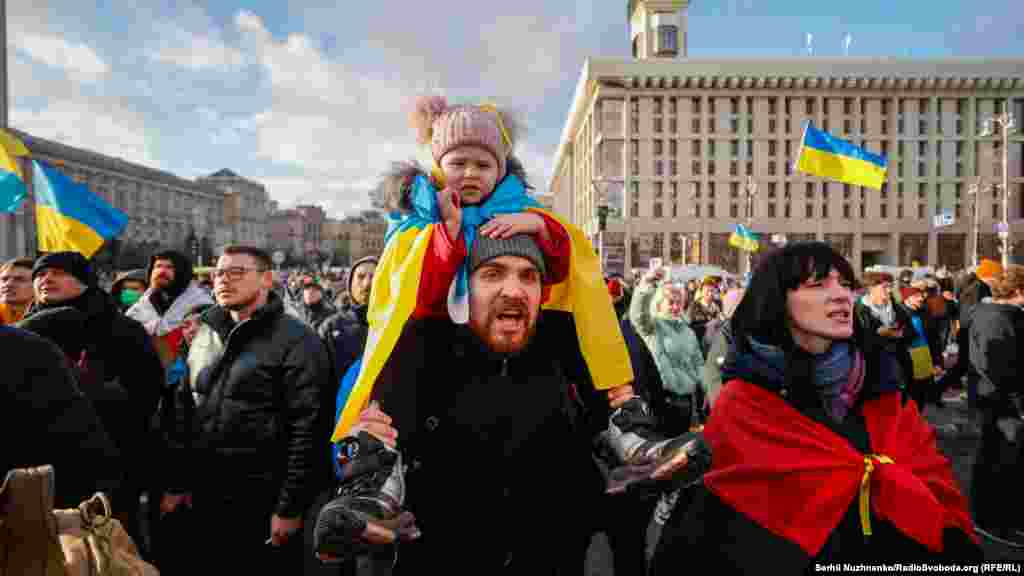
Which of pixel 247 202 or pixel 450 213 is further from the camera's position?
pixel 247 202

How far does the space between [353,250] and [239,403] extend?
14754 centimetres

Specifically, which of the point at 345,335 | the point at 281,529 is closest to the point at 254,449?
the point at 281,529

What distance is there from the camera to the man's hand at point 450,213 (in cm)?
200

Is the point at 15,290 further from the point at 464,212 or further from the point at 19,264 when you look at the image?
the point at 464,212

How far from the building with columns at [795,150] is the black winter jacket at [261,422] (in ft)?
215

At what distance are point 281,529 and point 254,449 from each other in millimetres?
443

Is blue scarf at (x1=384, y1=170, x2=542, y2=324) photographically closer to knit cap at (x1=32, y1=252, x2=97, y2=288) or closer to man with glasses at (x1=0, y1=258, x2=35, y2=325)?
knit cap at (x1=32, y1=252, x2=97, y2=288)

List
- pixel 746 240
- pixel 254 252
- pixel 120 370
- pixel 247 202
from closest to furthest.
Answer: pixel 120 370 < pixel 254 252 < pixel 746 240 < pixel 247 202

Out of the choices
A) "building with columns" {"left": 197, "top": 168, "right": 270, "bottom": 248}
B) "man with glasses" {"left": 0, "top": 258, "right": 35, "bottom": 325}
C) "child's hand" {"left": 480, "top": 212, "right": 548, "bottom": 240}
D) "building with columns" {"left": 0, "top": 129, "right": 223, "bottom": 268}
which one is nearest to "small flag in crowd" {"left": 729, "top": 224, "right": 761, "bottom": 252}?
"man with glasses" {"left": 0, "top": 258, "right": 35, "bottom": 325}

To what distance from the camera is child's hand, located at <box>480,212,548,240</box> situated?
1.99 metres

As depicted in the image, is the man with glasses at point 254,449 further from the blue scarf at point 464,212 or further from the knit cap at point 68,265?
the blue scarf at point 464,212

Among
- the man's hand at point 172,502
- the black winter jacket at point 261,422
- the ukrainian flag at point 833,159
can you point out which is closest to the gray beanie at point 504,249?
the black winter jacket at point 261,422

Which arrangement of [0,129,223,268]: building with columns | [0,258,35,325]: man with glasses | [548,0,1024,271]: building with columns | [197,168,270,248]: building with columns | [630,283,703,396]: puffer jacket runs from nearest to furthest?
[0,258,35,325]: man with glasses, [630,283,703,396]: puffer jacket, [0,129,223,268]: building with columns, [548,0,1024,271]: building with columns, [197,168,270,248]: building with columns

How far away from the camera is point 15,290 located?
15.9 ft
